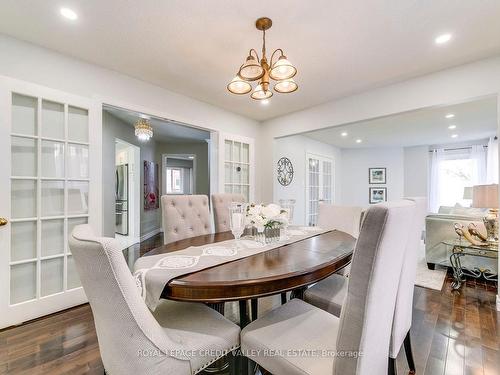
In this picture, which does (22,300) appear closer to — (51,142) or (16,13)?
(51,142)

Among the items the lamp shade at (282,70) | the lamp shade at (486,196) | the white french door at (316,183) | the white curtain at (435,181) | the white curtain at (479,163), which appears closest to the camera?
the lamp shade at (282,70)

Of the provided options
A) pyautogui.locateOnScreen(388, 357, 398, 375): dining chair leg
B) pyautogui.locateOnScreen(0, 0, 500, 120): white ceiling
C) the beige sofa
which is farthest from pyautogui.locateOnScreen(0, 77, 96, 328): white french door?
the beige sofa

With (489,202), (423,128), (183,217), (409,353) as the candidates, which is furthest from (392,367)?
(423,128)

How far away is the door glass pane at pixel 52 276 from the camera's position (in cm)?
216

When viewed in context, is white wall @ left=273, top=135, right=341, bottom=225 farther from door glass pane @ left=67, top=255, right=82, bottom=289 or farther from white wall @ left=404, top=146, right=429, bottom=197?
door glass pane @ left=67, top=255, right=82, bottom=289

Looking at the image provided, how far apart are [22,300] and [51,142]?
54.7 inches

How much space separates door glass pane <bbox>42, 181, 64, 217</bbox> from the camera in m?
2.17

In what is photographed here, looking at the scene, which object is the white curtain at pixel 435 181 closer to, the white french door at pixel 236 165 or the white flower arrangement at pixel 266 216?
the white french door at pixel 236 165

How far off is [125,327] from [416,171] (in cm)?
778

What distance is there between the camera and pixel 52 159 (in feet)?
7.26

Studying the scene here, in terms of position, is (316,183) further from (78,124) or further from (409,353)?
(78,124)

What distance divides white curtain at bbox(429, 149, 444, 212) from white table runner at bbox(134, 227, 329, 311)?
6332mm

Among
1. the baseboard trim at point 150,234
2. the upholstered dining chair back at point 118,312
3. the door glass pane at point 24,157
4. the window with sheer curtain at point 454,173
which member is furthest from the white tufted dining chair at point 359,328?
the window with sheer curtain at point 454,173

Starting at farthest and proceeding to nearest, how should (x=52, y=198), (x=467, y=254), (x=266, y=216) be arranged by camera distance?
1. (x=467, y=254)
2. (x=52, y=198)
3. (x=266, y=216)
